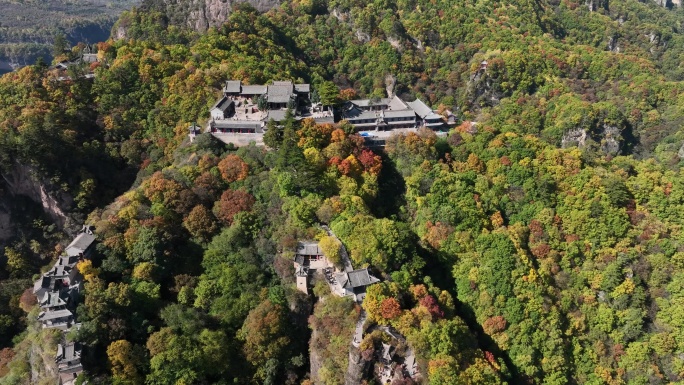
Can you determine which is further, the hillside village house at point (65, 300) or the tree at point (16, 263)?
the tree at point (16, 263)

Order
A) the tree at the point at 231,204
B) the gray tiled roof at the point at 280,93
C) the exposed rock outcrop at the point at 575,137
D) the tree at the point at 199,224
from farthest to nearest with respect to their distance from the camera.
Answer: the exposed rock outcrop at the point at 575,137 → the gray tiled roof at the point at 280,93 → the tree at the point at 231,204 → the tree at the point at 199,224

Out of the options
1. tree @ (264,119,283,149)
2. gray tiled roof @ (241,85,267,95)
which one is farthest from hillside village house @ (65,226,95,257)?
gray tiled roof @ (241,85,267,95)

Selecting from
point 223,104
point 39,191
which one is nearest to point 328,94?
point 223,104

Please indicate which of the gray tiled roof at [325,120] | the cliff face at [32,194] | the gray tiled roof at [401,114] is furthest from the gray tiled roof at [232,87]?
the cliff face at [32,194]

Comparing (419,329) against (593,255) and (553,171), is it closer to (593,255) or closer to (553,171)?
(593,255)

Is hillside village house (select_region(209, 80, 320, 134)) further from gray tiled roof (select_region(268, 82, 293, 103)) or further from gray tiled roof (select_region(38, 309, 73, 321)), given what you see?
gray tiled roof (select_region(38, 309, 73, 321))

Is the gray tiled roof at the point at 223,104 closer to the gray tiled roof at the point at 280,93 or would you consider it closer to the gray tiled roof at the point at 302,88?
the gray tiled roof at the point at 280,93

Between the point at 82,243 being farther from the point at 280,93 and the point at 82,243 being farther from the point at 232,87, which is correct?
the point at 280,93
